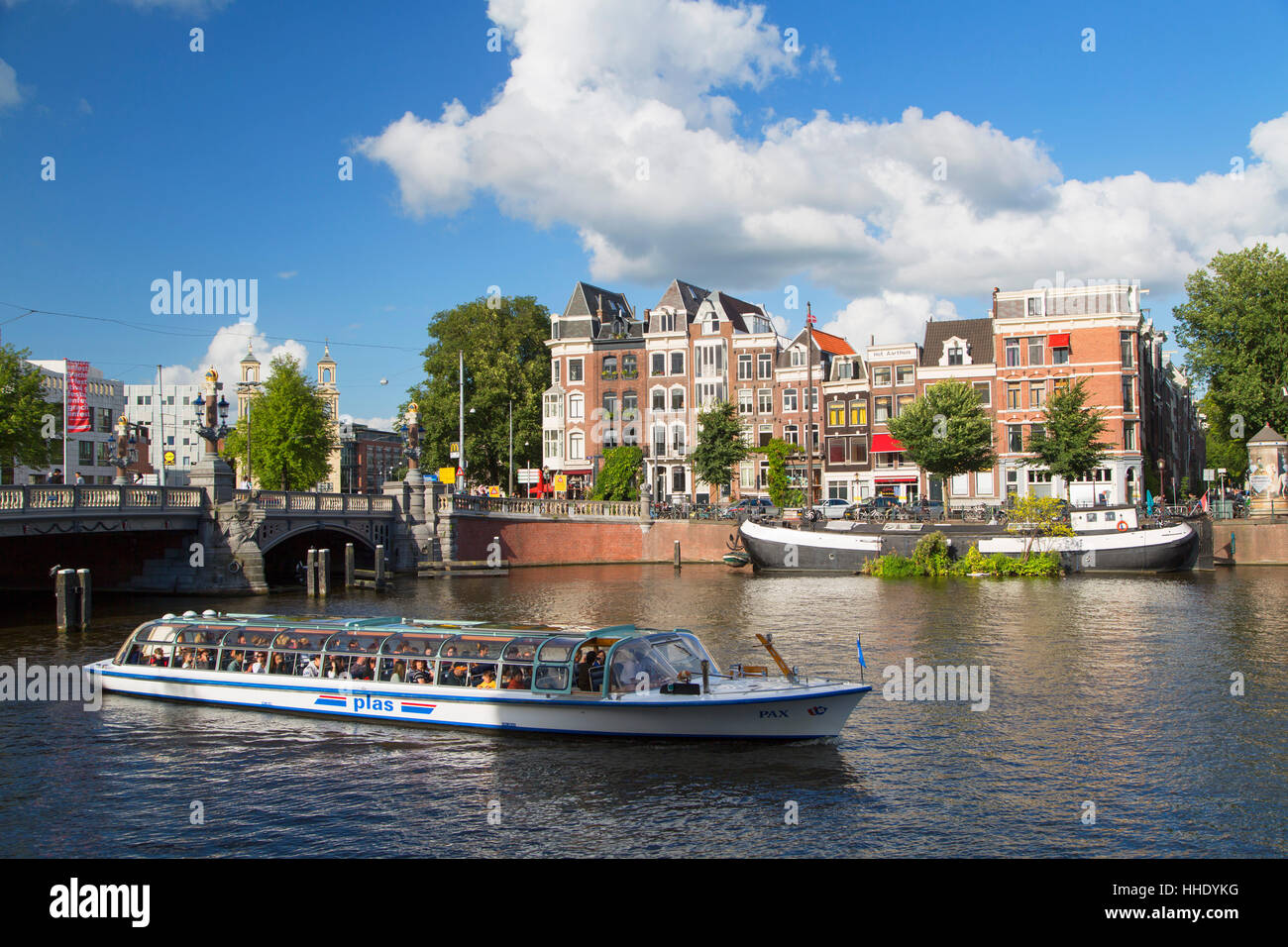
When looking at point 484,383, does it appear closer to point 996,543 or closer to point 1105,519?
point 996,543

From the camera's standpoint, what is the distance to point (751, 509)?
69875 millimetres

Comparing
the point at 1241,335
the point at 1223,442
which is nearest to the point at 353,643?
the point at 1241,335

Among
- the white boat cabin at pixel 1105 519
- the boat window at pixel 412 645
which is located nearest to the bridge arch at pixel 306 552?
the boat window at pixel 412 645

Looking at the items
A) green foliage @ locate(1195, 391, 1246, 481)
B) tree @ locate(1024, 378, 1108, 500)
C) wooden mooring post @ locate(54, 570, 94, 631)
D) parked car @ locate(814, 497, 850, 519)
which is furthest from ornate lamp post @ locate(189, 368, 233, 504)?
green foliage @ locate(1195, 391, 1246, 481)

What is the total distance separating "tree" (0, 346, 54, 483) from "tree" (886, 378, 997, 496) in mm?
58605

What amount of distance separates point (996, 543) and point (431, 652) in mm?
41749

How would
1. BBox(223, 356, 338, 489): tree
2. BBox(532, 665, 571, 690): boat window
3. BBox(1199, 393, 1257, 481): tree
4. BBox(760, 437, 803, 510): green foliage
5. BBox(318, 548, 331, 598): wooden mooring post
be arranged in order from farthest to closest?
BBox(223, 356, 338, 489): tree
BBox(1199, 393, 1257, 481): tree
BBox(760, 437, 803, 510): green foliage
BBox(318, 548, 331, 598): wooden mooring post
BBox(532, 665, 571, 690): boat window

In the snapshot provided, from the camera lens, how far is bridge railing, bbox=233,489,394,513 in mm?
49591

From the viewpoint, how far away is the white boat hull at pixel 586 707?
65.8 ft

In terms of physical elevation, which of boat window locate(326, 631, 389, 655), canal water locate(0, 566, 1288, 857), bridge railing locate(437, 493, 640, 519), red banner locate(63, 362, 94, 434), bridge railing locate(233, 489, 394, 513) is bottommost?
canal water locate(0, 566, 1288, 857)

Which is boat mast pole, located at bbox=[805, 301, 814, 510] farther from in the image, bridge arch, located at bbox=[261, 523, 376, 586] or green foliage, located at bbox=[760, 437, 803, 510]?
bridge arch, located at bbox=[261, 523, 376, 586]
